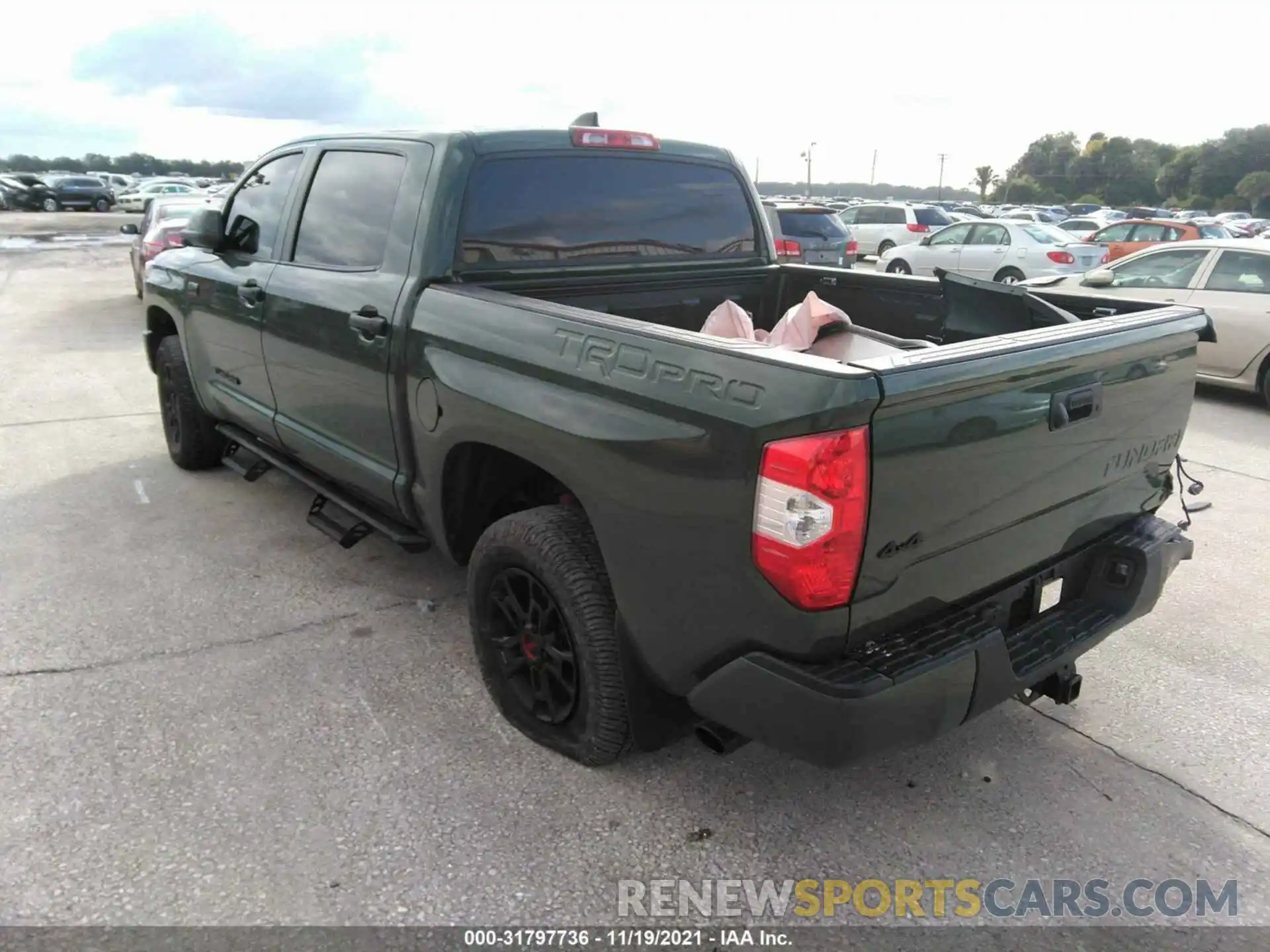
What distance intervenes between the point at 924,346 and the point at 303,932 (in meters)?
2.45

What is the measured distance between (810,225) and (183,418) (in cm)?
1124

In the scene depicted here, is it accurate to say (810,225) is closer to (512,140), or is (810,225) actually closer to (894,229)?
(894,229)

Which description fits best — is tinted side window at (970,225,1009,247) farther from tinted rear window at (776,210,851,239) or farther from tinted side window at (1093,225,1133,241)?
tinted rear window at (776,210,851,239)

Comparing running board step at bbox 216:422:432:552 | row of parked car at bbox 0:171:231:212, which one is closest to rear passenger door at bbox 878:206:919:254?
running board step at bbox 216:422:432:552

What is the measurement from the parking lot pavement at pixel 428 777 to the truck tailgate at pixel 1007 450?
78 centimetres

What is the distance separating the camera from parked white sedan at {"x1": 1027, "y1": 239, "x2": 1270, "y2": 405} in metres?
8.24

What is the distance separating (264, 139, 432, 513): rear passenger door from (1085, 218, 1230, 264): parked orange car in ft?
53.6

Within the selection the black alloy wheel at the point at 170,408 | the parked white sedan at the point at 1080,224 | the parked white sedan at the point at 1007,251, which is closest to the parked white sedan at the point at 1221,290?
the parked white sedan at the point at 1007,251

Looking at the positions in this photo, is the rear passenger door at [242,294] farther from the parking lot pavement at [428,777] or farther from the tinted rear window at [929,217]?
the tinted rear window at [929,217]

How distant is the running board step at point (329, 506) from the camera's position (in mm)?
3676

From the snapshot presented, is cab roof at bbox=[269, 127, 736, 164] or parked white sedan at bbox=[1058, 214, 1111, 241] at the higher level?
cab roof at bbox=[269, 127, 736, 164]

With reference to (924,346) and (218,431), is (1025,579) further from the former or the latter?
(218,431)

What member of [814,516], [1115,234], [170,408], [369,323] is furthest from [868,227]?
[814,516]

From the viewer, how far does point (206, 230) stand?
459cm
